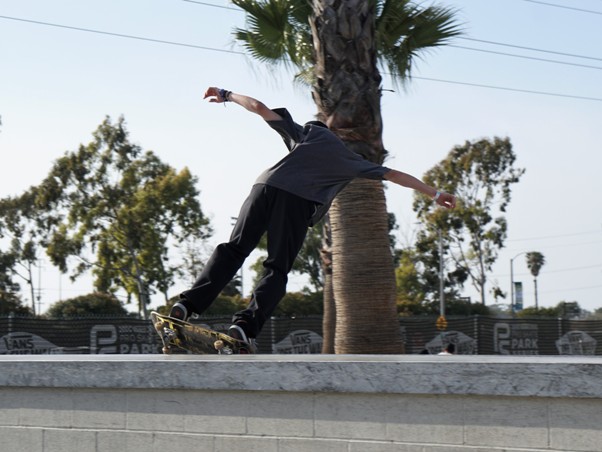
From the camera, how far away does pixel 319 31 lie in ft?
33.6

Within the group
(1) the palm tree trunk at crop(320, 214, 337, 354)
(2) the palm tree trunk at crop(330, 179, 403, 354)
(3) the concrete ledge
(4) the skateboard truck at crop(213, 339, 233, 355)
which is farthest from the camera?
(1) the palm tree trunk at crop(320, 214, 337, 354)

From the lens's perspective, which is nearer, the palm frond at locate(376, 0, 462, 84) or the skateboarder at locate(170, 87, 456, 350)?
the skateboarder at locate(170, 87, 456, 350)

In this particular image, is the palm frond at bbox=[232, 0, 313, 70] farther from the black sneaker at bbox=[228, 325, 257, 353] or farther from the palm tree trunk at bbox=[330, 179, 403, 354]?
the black sneaker at bbox=[228, 325, 257, 353]

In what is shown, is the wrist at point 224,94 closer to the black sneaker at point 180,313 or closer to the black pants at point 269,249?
the black pants at point 269,249

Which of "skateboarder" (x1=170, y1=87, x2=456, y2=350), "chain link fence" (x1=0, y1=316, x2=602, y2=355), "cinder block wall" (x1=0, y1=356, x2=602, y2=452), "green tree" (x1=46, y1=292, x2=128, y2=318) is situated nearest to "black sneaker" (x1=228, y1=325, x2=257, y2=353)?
"skateboarder" (x1=170, y1=87, x2=456, y2=350)

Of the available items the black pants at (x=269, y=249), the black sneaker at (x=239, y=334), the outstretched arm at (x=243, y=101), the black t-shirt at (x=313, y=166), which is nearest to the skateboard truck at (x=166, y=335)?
the black pants at (x=269, y=249)

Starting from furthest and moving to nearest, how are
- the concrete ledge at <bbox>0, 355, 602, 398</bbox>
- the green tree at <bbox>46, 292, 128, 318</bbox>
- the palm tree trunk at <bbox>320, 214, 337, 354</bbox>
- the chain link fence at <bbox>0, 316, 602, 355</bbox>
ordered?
the green tree at <bbox>46, 292, 128, 318</bbox> < the chain link fence at <bbox>0, 316, 602, 355</bbox> < the palm tree trunk at <bbox>320, 214, 337, 354</bbox> < the concrete ledge at <bbox>0, 355, 602, 398</bbox>

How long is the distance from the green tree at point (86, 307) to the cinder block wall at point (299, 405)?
3325 cm

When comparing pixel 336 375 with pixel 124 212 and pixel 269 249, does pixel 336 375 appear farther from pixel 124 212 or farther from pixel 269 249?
pixel 124 212

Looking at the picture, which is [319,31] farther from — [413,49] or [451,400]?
[451,400]

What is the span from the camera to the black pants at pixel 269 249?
5.07 meters

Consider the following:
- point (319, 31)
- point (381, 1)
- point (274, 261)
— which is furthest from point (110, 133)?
point (274, 261)

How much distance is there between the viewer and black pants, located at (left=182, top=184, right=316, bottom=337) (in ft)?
16.6

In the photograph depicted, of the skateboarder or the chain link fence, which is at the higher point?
the skateboarder
